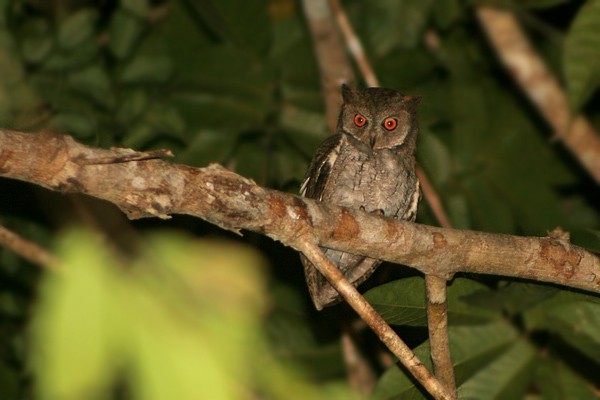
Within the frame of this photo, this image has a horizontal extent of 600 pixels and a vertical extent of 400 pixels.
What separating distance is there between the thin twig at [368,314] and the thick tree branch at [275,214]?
0.06 m

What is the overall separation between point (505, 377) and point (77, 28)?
2.88 m

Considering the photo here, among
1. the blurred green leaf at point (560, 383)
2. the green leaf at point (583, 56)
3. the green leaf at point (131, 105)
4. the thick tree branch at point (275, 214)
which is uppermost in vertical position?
the green leaf at point (131, 105)

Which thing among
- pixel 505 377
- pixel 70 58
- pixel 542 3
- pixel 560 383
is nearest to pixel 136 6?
pixel 70 58

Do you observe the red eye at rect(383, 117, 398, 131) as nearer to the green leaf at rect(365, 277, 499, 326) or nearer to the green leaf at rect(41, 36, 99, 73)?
the green leaf at rect(365, 277, 499, 326)

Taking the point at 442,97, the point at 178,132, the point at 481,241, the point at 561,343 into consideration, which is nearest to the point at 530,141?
the point at 442,97

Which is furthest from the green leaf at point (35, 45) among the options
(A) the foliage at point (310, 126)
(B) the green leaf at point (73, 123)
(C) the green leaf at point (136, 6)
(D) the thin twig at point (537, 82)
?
(D) the thin twig at point (537, 82)

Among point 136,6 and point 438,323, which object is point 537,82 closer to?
point 136,6

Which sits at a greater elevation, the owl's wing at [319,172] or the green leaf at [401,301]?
the owl's wing at [319,172]

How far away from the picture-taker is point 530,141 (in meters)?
5.33

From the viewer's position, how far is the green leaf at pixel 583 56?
12.4ft

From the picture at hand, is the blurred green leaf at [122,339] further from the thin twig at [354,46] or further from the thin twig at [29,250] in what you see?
the thin twig at [354,46]

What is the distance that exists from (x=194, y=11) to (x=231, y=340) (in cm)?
418

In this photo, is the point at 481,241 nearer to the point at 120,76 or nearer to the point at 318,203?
the point at 318,203

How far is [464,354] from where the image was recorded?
3260mm
